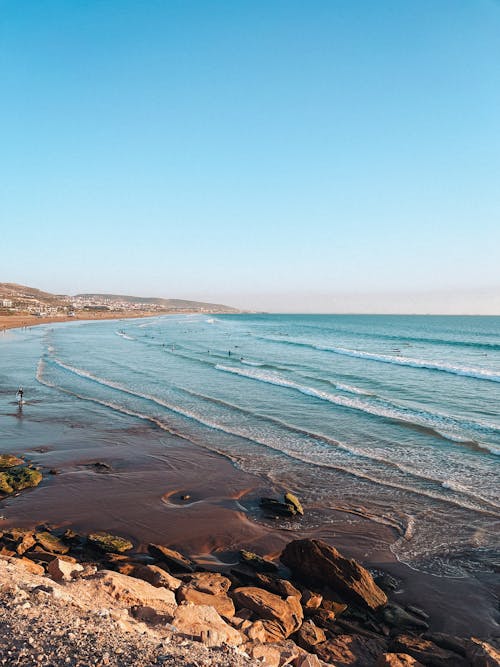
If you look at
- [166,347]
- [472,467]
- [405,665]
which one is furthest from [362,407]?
[166,347]

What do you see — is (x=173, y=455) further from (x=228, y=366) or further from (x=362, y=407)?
(x=228, y=366)

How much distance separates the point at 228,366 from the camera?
3800 cm

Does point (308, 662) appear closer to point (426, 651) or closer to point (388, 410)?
point (426, 651)

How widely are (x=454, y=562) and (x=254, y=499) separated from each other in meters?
5.45

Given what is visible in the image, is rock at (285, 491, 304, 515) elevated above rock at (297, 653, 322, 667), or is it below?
below

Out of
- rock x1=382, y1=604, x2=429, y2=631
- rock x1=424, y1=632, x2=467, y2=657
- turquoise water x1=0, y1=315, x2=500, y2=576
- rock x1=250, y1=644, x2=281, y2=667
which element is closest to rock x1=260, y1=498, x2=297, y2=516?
turquoise water x1=0, y1=315, x2=500, y2=576

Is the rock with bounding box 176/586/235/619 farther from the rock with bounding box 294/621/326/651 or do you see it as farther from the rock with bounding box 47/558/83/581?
the rock with bounding box 47/558/83/581

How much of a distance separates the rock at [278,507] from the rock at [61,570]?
5.77 metres

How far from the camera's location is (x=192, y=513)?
1157 centimetres

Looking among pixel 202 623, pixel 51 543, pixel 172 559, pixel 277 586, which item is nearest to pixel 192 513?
pixel 172 559

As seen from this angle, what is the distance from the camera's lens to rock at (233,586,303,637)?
6773 millimetres

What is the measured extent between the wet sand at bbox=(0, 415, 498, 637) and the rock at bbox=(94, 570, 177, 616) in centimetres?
255

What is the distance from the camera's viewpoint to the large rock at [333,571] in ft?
25.3

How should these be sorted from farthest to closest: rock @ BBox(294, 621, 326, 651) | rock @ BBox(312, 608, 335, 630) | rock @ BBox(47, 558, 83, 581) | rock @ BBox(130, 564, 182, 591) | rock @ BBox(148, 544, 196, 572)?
rock @ BBox(148, 544, 196, 572) → rock @ BBox(130, 564, 182, 591) → rock @ BBox(312, 608, 335, 630) → rock @ BBox(47, 558, 83, 581) → rock @ BBox(294, 621, 326, 651)
